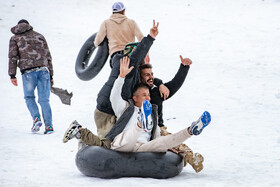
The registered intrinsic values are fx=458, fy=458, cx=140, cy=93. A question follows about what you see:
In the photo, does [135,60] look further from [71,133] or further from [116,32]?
[116,32]

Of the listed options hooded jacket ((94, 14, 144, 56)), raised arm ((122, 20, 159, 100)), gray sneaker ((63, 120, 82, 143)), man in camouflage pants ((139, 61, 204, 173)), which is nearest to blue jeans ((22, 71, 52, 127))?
hooded jacket ((94, 14, 144, 56))

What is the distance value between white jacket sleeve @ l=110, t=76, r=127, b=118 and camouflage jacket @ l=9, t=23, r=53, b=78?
288 cm

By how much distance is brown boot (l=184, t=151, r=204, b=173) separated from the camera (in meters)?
4.59

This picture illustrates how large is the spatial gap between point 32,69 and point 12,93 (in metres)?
3.42

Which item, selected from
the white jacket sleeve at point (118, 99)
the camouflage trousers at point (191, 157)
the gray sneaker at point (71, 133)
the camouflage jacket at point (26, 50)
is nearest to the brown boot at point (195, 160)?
the camouflage trousers at point (191, 157)

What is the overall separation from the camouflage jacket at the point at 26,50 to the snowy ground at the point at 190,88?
3.60ft

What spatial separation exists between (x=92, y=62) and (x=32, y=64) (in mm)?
966

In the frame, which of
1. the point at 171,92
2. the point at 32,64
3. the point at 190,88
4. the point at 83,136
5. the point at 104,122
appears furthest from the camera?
the point at 190,88

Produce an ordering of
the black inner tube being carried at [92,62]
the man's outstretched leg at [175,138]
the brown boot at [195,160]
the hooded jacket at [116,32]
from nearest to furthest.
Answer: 1. the man's outstretched leg at [175,138]
2. the brown boot at [195,160]
3. the hooded jacket at [116,32]
4. the black inner tube being carried at [92,62]

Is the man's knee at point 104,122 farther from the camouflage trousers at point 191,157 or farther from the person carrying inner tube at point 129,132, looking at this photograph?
the camouflage trousers at point 191,157

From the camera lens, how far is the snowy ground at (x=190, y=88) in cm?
486

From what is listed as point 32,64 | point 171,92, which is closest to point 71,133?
point 171,92

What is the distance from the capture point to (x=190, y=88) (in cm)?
1015

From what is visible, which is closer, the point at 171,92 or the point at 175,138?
the point at 175,138
